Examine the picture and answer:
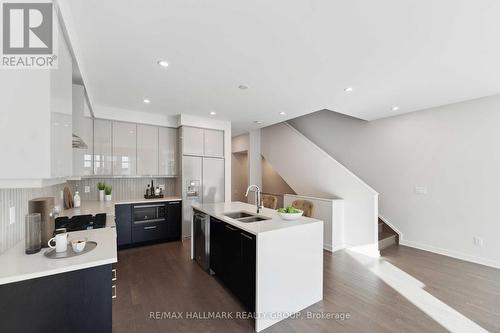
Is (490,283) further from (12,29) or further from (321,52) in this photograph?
(12,29)

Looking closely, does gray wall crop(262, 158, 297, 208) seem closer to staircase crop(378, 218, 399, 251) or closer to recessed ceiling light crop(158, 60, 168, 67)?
staircase crop(378, 218, 399, 251)

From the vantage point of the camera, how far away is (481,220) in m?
3.44

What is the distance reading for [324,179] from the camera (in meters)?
4.68

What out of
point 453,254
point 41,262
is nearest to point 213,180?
point 41,262

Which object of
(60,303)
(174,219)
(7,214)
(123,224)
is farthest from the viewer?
(174,219)

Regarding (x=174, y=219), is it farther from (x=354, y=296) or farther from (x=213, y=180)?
(x=354, y=296)

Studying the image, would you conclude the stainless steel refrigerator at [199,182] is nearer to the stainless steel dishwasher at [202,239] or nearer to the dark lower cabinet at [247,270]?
the stainless steel dishwasher at [202,239]

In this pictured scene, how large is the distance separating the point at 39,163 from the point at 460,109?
17.7 ft

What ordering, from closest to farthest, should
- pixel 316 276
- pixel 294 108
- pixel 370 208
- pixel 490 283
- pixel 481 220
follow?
pixel 316 276 → pixel 490 283 → pixel 481 220 → pixel 370 208 → pixel 294 108

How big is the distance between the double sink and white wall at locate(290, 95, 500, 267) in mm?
3384

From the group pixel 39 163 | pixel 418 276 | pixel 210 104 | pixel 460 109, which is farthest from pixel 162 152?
pixel 460 109

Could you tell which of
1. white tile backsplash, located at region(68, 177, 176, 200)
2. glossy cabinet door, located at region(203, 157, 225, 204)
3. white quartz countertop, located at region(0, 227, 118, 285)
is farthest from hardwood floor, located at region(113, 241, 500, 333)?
glossy cabinet door, located at region(203, 157, 225, 204)

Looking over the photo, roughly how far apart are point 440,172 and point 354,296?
9.72ft

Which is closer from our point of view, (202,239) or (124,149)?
(202,239)
